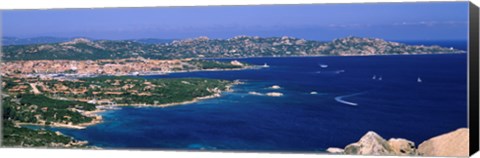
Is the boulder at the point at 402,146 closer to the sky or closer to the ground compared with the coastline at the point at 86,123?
closer to the ground

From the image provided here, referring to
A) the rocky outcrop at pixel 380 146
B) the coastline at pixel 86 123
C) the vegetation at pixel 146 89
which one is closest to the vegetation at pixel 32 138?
the coastline at pixel 86 123

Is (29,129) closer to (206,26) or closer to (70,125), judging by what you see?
(70,125)

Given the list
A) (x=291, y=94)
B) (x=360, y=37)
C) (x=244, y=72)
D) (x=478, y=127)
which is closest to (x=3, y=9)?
(x=244, y=72)

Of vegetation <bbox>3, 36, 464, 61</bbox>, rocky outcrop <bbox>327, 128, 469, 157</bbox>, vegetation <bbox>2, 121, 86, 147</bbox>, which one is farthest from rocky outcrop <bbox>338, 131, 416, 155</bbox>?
vegetation <bbox>2, 121, 86, 147</bbox>

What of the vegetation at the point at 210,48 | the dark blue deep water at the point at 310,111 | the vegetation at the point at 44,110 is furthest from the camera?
the vegetation at the point at 44,110

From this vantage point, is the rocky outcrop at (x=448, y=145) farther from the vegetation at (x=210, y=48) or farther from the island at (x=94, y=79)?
the island at (x=94, y=79)

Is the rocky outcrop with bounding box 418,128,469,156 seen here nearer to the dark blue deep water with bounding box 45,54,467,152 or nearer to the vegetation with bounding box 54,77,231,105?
the dark blue deep water with bounding box 45,54,467,152
